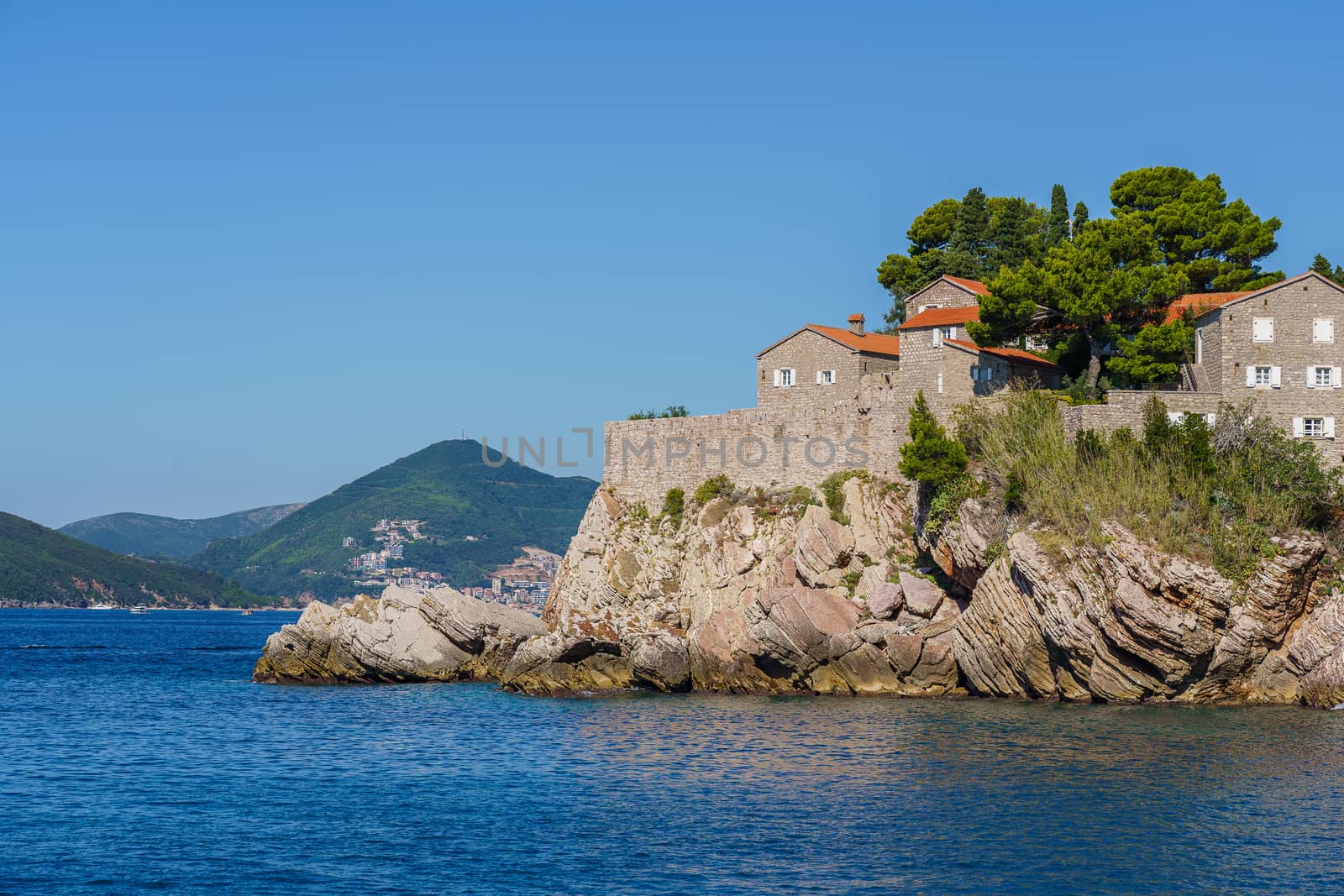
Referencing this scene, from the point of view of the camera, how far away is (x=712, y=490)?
5775 cm

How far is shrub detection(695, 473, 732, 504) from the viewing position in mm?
57625

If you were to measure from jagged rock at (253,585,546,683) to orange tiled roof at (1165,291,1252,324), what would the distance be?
28.1 m

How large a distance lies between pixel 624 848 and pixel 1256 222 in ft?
141

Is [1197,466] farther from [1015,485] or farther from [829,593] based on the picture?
[829,593]

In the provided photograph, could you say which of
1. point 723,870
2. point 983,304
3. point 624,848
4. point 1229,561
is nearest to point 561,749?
point 624,848

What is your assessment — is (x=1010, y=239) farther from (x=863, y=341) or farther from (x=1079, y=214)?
(x=863, y=341)

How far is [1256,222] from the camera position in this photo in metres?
58.1

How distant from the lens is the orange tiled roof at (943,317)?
5491 centimetres

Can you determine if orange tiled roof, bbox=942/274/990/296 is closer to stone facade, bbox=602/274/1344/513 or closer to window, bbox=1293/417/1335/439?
stone facade, bbox=602/274/1344/513

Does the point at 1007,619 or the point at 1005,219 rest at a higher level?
the point at 1005,219

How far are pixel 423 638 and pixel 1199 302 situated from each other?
32.9m

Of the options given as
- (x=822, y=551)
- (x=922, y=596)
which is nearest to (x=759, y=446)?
(x=822, y=551)

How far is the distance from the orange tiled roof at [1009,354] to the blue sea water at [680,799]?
13.8 meters

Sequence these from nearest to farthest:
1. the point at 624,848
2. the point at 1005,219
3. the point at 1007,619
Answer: the point at 624,848 → the point at 1007,619 → the point at 1005,219
